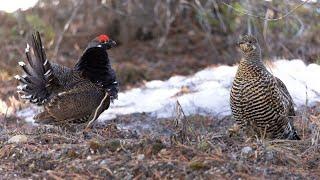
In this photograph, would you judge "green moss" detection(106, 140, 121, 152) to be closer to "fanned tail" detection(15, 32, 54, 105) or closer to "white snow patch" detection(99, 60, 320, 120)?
"fanned tail" detection(15, 32, 54, 105)

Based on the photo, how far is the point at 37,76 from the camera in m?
6.07

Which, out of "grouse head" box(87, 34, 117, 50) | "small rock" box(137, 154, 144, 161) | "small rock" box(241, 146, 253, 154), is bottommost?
"small rock" box(241, 146, 253, 154)

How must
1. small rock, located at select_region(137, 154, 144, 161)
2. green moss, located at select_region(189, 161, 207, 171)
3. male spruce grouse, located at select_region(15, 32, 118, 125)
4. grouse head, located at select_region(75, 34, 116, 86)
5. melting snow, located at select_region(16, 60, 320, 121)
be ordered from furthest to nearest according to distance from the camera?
1. melting snow, located at select_region(16, 60, 320, 121)
2. grouse head, located at select_region(75, 34, 116, 86)
3. male spruce grouse, located at select_region(15, 32, 118, 125)
4. small rock, located at select_region(137, 154, 144, 161)
5. green moss, located at select_region(189, 161, 207, 171)

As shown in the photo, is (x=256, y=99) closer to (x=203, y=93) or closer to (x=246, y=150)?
(x=246, y=150)

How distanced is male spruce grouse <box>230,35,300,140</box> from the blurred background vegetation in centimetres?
492

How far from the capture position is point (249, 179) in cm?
388

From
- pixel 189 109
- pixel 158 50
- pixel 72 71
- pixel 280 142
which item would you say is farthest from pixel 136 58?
pixel 280 142

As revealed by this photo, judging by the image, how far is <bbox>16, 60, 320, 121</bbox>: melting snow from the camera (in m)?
7.57

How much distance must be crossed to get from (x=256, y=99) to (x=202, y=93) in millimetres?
2664

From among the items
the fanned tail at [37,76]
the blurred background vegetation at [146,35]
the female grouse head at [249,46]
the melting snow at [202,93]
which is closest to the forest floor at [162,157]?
the female grouse head at [249,46]

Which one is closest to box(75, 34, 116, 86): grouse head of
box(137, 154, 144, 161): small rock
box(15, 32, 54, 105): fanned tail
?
box(15, 32, 54, 105): fanned tail

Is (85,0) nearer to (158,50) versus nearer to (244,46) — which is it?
(158,50)

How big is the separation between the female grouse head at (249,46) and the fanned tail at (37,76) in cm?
181

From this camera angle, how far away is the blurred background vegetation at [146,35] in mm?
11155
